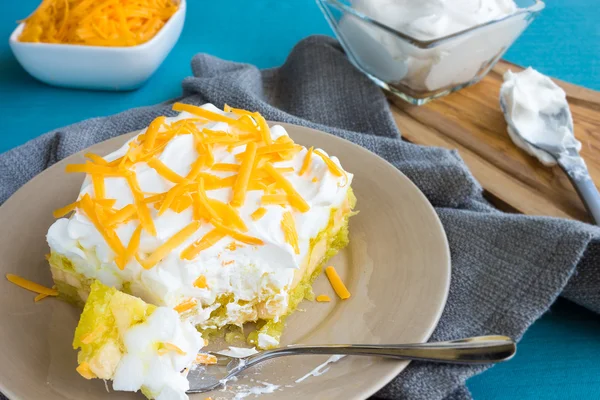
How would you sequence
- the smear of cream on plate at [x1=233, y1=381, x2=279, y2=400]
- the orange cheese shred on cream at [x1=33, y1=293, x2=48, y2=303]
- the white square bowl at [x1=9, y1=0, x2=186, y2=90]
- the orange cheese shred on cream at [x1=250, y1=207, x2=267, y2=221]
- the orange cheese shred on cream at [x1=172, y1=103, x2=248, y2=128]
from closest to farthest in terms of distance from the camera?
the smear of cream on plate at [x1=233, y1=381, x2=279, y2=400] → the orange cheese shred on cream at [x1=250, y1=207, x2=267, y2=221] → the orange cheese shred on cream at [x1=33, y1=293, x2=48, y2=303] → the orange cheese shred on cream at [x1=172, y1=103, x2=248, y2=128] → the white square bowl at [x1=9, y1=0, x2=186, y2=90]

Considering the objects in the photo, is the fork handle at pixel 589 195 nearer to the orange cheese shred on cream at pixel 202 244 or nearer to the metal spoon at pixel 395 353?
the metal spoon at pixel 395 353

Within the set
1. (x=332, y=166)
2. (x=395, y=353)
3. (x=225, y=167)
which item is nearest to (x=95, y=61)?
(x=225, y=167)

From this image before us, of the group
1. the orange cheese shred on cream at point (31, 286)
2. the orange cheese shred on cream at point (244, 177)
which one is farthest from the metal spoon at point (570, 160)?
the orange cheese shred on cream at point (31, 286)

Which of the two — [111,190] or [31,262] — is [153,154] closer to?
[111,190]

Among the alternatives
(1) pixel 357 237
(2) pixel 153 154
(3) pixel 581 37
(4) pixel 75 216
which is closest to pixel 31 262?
(4) pixel 75 216

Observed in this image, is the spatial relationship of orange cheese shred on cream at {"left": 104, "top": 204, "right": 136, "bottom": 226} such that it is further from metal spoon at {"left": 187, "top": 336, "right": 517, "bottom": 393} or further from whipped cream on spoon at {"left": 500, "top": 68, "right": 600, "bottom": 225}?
whipped cream on spoon at {"left": 500, "top": 68, "right": 600, "bottom": 225}

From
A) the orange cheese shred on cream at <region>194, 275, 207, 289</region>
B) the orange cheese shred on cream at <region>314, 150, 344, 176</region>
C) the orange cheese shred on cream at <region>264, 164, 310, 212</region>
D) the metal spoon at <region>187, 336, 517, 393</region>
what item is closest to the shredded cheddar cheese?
the metal spoon at <region>187, 336, 517, 393</region>

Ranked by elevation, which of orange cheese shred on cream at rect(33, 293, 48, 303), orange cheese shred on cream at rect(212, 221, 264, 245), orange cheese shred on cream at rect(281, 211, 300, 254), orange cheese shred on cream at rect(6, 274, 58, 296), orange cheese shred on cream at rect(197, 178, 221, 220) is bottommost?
orange cheese shred on cream at rect(33, 293, 48, 303)

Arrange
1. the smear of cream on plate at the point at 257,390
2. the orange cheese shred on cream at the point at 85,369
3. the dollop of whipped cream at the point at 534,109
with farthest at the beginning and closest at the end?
the dollop of whipped cream at the point at 534,109 → the smear of cream on plate at the point at 257,390 → the orange cheese shred on cream at the point at 85,369
